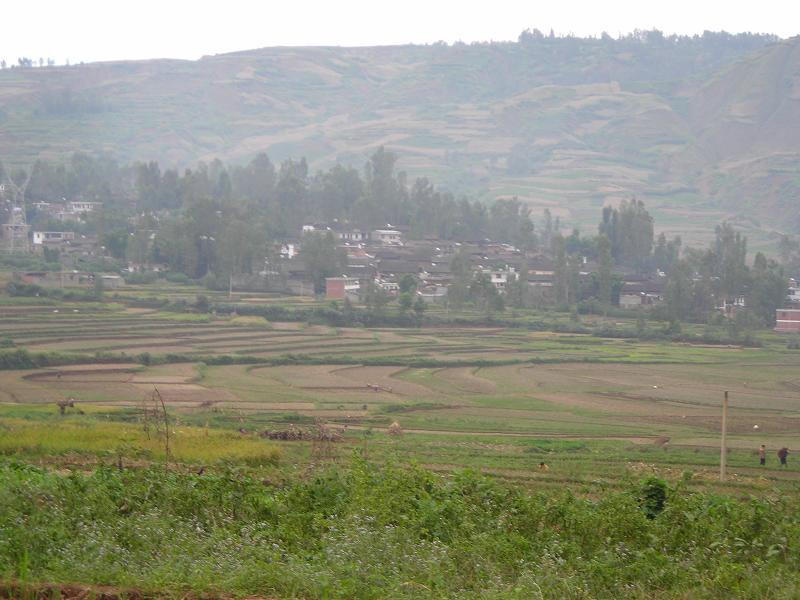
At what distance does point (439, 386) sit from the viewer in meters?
30.1

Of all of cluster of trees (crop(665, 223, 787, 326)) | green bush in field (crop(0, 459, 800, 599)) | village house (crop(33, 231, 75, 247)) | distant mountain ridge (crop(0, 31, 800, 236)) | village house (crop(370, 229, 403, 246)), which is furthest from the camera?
distant mountain ridge (crop(0, 31, 800, 236))

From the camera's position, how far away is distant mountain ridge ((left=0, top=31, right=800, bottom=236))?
121250mm

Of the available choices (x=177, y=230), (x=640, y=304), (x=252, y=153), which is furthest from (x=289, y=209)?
(x=252, y=153)

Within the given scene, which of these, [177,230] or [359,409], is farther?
[177,230]

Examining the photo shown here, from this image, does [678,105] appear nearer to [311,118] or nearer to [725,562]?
[311,118]

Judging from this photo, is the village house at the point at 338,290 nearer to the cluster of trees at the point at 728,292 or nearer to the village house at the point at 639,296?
the village house at the point at 639,296

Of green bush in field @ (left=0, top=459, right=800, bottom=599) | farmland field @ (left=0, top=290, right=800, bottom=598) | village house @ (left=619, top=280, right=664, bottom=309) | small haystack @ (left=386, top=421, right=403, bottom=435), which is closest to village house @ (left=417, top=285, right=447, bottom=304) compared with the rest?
village house @ (left=619, top=280, right=664, bottom=309)

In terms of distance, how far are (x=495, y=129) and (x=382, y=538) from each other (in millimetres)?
160661

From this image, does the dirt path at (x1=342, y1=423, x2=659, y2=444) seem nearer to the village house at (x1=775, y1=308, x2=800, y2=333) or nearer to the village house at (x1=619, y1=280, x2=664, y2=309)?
the village house at (x1=775, y1=308, x2=800, y2=333)

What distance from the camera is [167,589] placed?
Answer: 21.0 ft

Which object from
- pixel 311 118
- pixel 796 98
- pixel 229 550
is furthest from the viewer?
pixel 311 118

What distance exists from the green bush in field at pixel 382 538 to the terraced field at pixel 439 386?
6542 mm

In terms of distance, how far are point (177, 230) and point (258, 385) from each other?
30.4m

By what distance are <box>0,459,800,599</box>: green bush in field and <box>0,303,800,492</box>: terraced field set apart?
21.5 ft
